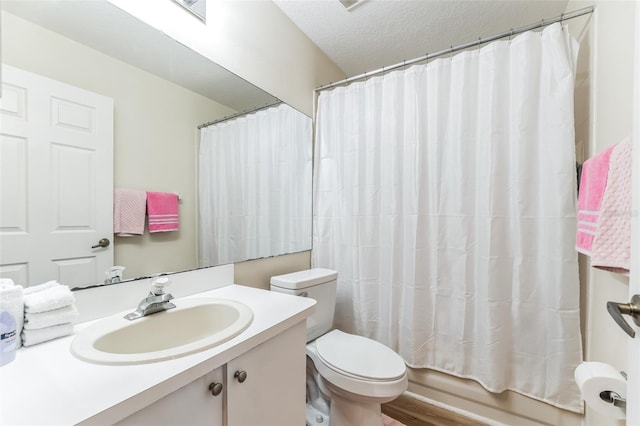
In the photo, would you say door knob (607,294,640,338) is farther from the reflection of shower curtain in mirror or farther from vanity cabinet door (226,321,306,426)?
the reflection of shower curtain in mirror

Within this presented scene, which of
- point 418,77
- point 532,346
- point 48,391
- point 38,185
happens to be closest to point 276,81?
point 418,77

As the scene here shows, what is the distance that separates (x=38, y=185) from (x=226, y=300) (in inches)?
25.5

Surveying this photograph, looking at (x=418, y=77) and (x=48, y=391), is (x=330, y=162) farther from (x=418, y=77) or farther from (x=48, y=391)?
(x=48, y=391)

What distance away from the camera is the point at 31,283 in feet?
2.36

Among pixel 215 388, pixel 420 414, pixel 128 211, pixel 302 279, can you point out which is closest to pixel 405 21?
pixel 302 279

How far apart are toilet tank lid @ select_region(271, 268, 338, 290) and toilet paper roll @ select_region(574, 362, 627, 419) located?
3.53ft

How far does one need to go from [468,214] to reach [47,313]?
1.71 m

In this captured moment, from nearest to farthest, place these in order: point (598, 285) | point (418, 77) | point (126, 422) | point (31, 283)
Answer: point (126, 422) < point (31, 283) < point (598, 285) < point (418, 77)

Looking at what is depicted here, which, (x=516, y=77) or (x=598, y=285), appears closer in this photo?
(x=598, y=285)

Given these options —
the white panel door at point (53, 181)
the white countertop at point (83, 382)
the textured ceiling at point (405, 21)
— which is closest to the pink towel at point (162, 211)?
the white panel door at point (53, 181)

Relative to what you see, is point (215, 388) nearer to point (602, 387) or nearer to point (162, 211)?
point (162, 211)

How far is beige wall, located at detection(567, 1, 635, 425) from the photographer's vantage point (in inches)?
34.8

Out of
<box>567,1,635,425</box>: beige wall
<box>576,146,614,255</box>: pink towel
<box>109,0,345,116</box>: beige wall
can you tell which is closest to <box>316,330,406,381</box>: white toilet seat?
<box>567,1,635,425</box>: beige wall

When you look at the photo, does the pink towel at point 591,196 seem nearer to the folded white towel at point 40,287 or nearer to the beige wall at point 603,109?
the beige wall at point 603,109
